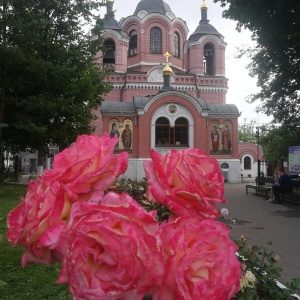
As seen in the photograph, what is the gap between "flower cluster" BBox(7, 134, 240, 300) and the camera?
80cm

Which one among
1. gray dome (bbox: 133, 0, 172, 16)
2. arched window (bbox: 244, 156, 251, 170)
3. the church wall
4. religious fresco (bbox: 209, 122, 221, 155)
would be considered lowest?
arched window (bbox: 244, 156, 251, 170)

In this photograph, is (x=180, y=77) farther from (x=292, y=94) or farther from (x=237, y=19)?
(x=237, y=19)

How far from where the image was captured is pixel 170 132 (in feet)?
96.9

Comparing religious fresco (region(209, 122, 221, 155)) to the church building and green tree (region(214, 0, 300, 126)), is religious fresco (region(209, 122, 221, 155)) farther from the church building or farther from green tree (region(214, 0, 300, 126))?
green tree (region(214, 0, 300, 126))

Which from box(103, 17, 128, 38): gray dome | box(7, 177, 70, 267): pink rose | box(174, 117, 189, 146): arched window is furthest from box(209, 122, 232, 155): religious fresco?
box(7, 177, 70, 267): pink rose

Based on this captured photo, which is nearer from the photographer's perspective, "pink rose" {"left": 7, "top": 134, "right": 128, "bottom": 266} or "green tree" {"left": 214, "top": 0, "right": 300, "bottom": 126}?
"pink rose" {"left": 7, "top": 134, "right": 128, "bottom": 266}

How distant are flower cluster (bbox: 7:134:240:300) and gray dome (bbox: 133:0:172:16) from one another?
4008cm

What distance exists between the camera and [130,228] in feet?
2.64

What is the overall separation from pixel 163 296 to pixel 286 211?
40.2ft

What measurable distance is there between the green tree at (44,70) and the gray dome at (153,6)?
823 inches

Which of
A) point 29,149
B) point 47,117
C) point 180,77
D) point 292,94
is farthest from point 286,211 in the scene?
point 180,77

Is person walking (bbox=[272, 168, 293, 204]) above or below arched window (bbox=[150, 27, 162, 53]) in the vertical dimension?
below

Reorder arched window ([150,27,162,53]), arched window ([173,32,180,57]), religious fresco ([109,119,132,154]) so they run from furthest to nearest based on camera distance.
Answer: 1. arched window ([173,32,180,57])
2. arched window ([150,27,162,53])
3. religious fresco ([109,119,132,154])

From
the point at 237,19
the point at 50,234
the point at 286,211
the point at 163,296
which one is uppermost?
the point at 237,19
